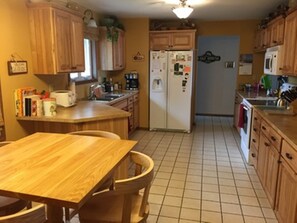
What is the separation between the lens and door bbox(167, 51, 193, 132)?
5035mm

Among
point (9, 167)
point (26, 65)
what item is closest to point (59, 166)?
point (9, 167)

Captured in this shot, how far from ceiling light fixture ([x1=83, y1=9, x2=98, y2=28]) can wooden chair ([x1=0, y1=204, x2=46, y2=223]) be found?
3.44m

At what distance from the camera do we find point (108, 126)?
2.79 metres

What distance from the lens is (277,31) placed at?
3.77 meters

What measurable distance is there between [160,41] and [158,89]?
992 mm

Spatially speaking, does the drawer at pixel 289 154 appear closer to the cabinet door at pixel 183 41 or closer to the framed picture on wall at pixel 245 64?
the cabinet door at pixel 183 41

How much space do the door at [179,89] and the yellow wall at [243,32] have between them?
1.03 metres

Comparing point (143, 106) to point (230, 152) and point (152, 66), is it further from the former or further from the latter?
point (230, 152)

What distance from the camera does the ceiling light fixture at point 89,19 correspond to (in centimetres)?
400

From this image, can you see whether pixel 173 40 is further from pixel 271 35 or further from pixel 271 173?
pixel 271 173

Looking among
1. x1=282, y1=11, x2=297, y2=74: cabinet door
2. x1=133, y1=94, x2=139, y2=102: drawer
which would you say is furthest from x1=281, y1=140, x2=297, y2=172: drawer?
x1=133, y1=94, x2=139, y2=102: drawer

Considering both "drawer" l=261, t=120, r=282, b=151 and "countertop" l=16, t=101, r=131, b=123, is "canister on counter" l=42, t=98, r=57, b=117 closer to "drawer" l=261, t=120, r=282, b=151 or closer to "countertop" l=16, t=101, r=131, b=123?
"countertop" l=16, t=101, r=131, b=123

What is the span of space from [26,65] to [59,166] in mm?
1889

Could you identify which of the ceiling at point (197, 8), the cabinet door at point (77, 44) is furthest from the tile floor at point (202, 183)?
the ceiling at point (197, 8)
